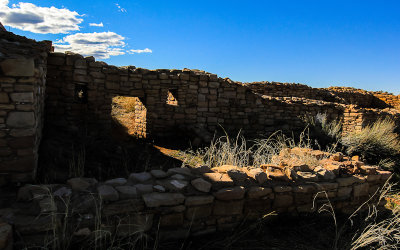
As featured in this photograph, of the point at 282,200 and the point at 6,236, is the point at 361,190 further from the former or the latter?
the point at 6,236

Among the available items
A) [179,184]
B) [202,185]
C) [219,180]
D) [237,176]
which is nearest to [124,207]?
[179,184]

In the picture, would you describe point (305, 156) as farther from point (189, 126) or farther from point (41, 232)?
point (189, 126)

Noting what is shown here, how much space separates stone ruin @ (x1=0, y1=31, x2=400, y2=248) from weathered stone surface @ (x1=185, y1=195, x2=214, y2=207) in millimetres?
12

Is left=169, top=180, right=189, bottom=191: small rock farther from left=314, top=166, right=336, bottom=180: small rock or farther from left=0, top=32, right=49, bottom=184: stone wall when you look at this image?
left=314, top=166, right=336, bottom=180: small rock

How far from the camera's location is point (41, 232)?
272 cm

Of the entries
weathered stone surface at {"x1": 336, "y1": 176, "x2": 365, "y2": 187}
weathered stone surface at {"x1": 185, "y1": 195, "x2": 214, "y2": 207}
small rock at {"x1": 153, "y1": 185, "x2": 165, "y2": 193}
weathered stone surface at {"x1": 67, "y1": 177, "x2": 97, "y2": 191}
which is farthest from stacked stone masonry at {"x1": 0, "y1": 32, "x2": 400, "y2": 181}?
weathered stone surface at {"x1": 336, "y1": 176, "x2": 365, "y2": 187}

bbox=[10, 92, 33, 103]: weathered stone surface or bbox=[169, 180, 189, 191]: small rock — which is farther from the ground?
bbox=[10, 92, 33, 103]: weathered stone surface

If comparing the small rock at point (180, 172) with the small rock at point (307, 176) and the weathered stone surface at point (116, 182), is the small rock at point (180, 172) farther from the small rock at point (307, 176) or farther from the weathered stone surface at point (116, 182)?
the small rock at point (307, 176)

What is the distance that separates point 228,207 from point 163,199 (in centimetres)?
90

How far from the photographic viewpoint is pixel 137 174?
3.86 metres

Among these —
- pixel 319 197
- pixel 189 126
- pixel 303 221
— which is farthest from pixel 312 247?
pixel 189 126

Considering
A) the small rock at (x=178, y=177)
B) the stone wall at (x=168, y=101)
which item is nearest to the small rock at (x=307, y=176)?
the small rock at (x=178, y=177)

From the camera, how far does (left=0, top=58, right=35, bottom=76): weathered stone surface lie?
152 inches

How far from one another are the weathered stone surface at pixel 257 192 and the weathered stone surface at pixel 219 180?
261 mm
